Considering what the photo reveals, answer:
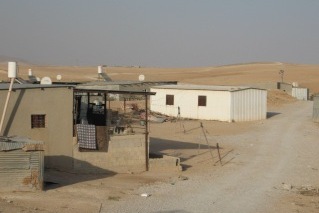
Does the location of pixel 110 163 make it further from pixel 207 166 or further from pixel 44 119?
pixel 207 166

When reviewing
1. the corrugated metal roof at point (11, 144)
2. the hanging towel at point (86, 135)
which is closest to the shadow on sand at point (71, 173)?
the hanging towel at point (86, 135)

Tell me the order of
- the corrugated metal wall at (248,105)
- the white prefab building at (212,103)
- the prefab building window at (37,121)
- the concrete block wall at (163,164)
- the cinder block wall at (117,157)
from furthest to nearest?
the corrugated metal wall at (248,105), the white prefab building at (212,103), the concrete block wall at (163,164), the cinder block wall at (117,157), the prefab building window at (37,121)

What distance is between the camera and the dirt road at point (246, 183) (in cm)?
1274

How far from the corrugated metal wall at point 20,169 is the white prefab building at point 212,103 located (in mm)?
22341

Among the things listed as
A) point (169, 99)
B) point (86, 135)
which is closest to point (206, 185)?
point (86, 135)

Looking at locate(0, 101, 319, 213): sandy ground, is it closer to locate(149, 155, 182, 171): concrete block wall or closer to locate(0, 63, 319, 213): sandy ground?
locate(0, 63, 319, 213): sandy ground

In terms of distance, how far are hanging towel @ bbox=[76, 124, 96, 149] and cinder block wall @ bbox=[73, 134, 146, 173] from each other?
227 mm

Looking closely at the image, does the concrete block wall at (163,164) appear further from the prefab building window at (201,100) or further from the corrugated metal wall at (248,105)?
the prefab building window at (201,100)

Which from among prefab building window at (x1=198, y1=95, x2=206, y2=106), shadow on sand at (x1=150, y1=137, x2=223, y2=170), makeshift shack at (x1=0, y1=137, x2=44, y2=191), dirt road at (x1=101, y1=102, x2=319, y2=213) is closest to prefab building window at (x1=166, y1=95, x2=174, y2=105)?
prefab building window at (x1=198, y1=95, x2=206, y2=106)

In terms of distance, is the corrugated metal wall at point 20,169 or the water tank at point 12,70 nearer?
the corrugated metal wall at point 20,169

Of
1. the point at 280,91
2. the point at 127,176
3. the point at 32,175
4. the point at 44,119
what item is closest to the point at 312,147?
the point at 127,176

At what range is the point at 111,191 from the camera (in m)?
13.9

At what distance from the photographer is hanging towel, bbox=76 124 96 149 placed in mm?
16312

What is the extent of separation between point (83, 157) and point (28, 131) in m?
1.82
